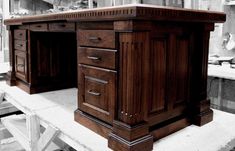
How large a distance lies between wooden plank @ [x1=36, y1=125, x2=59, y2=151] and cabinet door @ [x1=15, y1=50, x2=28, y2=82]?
2.35 feet

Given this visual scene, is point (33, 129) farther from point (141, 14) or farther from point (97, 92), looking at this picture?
point (141, 14)

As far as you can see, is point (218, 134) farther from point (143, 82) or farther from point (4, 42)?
point (4, 42)

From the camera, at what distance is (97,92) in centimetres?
124

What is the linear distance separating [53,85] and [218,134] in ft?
4.56

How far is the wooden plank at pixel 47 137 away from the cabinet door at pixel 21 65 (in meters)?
0.72

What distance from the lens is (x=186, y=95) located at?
4.52 ft

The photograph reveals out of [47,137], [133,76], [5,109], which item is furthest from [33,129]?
[5,109]

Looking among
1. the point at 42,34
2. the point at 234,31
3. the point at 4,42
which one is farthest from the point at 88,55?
the point at 4,42

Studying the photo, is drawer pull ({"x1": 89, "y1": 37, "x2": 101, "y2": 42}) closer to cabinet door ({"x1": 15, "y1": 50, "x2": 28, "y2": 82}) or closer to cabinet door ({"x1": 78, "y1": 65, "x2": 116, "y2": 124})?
cabinet door ({"x1": 78, "y1": 65, "x2": 116, "y2": 124})

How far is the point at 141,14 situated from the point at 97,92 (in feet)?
1.52

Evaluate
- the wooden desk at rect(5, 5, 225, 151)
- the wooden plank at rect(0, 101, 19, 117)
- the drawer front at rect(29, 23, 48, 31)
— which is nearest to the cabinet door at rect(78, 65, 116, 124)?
the wooden desk at rect(5, 5, 225, 151)

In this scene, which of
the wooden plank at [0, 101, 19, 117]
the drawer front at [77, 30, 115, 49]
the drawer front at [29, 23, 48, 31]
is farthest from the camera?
the wooden plank at [0, 101, 19, 117]

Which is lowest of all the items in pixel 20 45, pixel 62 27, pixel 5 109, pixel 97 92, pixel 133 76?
pixel 5 109

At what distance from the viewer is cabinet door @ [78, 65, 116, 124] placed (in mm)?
1146
